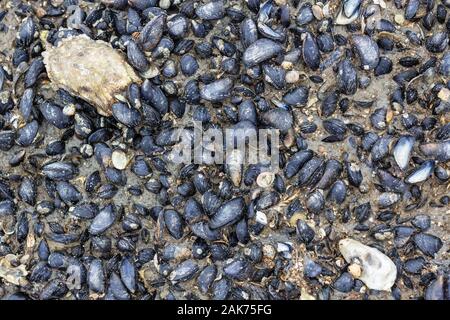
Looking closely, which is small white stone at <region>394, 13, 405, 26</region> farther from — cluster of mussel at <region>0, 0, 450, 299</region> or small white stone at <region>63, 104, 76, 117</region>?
small white stone at <region>63, 104, 76, 117</region>

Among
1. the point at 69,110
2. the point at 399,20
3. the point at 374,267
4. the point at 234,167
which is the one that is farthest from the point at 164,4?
the point at 374,267

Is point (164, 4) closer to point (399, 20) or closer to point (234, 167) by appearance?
point (234, 167)

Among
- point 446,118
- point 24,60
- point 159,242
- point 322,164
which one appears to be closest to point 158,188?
point 159,242

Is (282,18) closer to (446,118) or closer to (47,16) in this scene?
(446,118)

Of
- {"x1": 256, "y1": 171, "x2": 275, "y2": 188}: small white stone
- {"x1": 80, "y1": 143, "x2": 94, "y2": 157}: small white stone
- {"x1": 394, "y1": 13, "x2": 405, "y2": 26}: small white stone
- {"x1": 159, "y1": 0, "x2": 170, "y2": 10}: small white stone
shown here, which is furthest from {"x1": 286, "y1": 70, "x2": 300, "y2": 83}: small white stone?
{"x1": 80, "y1": 143, "x2": 94, "y2": 157}: small white stone

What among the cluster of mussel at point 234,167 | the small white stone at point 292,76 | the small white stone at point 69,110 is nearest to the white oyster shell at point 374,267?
the cluster of mussel at point 234,167
